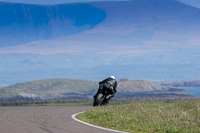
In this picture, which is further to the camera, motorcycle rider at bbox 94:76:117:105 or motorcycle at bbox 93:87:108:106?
motorcycle at bbox 93:87:108:106

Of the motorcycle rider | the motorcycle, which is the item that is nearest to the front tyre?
the motorcycle

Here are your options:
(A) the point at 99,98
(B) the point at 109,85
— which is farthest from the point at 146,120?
(A) the point at 99,98

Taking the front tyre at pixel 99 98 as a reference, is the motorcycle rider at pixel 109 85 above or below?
above

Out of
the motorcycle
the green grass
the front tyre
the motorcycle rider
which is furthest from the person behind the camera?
the front tyre

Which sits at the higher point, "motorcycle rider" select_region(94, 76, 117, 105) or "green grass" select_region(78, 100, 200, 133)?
"motorcycle rider" select_region(94, 76, 117, 105)

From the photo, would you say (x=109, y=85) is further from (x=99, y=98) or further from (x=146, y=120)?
(x=146, y=120)

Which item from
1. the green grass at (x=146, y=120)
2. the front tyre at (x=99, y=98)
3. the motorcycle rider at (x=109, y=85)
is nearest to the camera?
the green grass at (x=146, y=120)

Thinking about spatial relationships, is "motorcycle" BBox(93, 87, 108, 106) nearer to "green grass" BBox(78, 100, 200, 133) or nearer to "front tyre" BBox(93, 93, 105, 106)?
"front tyre" BBox(93, 93, 105, 106)

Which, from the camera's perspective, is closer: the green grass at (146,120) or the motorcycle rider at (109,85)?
the green grass at (146,120)

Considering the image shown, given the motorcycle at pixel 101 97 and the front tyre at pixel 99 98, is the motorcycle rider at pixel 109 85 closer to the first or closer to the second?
the motorcycle at pixel 101 97

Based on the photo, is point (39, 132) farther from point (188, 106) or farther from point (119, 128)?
point (188, 106)

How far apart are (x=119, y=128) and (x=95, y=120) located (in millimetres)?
3332

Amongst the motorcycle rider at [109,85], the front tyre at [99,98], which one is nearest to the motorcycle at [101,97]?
the front tyre at [99,98]

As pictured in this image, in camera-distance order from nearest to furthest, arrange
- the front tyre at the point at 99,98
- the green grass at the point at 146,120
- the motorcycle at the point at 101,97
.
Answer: the green grass at the point at 146,120 → the motorcycle at the point at 101,97 → the front tyre at the point at 99,98
